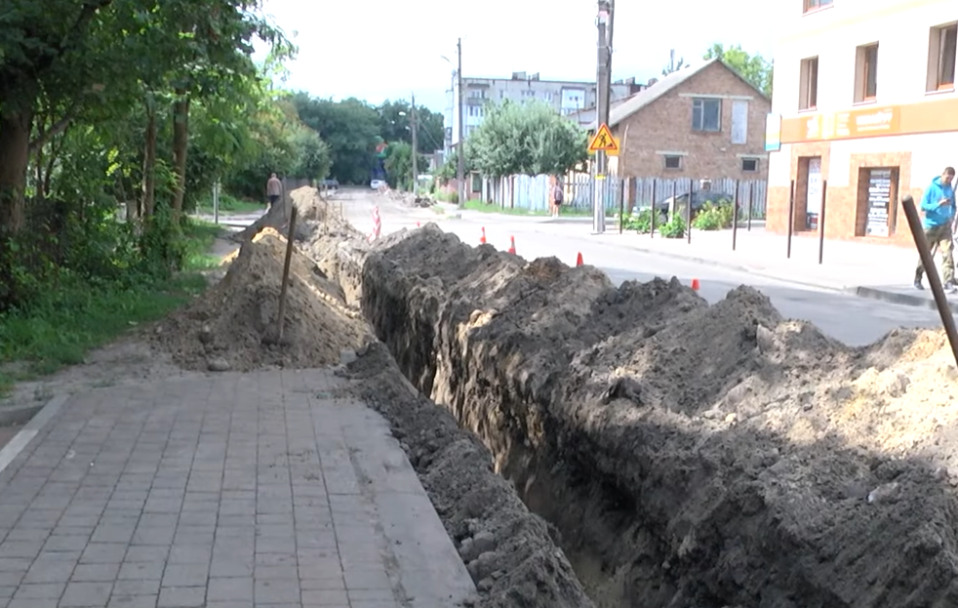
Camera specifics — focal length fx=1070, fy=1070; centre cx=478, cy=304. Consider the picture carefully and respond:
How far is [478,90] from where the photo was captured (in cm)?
11762

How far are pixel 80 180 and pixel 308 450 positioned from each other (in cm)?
811

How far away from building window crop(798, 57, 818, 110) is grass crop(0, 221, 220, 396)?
22.0m

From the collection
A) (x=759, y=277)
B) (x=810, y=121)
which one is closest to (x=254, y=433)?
(x=759, y=277)

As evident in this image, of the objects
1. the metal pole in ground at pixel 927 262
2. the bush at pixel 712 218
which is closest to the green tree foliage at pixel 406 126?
the bush at pixel 712 218

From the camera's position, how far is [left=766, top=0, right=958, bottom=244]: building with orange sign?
2527cm

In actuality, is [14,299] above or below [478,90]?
below

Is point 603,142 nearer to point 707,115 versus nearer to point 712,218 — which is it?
point 712,218

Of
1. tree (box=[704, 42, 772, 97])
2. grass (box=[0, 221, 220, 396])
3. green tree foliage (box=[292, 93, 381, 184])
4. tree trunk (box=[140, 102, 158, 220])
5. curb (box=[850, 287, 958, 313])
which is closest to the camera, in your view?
grass (box=[0, 221, 220, 396])

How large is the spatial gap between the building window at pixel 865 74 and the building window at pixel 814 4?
7.42 ft

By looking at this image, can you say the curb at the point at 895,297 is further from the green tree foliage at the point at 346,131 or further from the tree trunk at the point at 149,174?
the green tree foliage at the point at 346,131

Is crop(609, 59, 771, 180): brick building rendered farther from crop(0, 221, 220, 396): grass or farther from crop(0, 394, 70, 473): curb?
crop(0, 394, 70, 473): curb

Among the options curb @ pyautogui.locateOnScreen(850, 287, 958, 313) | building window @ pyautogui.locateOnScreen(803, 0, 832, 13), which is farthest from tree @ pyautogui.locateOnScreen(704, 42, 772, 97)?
curb @ pyautogui.locateOnScreen(850, 287, 958, 313)

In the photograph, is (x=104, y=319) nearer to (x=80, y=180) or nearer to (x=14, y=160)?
(x=14, y=160)

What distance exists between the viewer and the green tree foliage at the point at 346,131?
117m
